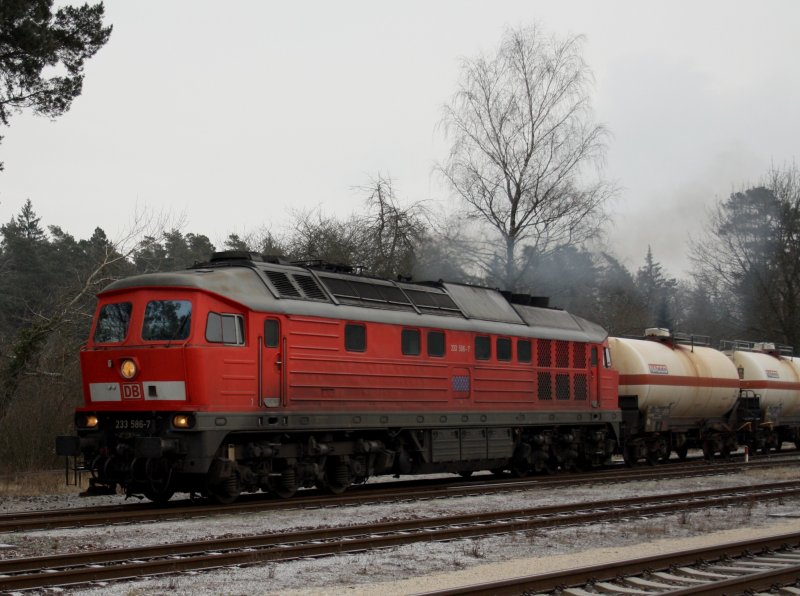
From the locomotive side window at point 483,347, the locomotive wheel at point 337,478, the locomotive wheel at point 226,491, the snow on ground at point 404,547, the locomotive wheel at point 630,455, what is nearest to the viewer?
the snow on ground at point 404,547

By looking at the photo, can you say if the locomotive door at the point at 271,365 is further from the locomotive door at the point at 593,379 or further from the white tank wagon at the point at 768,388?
the white tank wagon at the point at 768,388

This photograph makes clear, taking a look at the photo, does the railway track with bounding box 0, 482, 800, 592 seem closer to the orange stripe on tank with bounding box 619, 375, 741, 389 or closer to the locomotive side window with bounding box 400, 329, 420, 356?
the locomotive side window with bounding box 400, 329, 420, 356

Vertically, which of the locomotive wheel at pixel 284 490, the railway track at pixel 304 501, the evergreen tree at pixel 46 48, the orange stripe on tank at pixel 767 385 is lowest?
the railway track at pixel 304 501

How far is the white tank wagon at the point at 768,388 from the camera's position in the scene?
32344 millimetres

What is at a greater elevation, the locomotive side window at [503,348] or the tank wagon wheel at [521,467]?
the locomotive side window at [503,348]

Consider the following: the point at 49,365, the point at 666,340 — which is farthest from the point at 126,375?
the point at 666,340

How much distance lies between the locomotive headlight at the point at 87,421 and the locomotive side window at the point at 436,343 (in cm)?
696

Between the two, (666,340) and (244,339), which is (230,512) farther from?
(666,340)

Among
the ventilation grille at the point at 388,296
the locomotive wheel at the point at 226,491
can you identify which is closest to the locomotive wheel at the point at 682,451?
the ventilation grille at the point at 388,296

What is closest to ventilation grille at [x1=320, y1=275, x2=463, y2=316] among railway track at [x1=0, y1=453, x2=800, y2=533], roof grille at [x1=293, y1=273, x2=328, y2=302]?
roof grille at [x1=293, y1=273, x2=328, y2=302]

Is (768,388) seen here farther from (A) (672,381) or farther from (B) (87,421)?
(B) (87,421)

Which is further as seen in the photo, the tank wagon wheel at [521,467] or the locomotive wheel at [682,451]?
the locomotive wheel at [682,451]

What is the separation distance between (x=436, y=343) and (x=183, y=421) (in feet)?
21.3

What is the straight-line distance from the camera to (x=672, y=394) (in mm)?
27625
